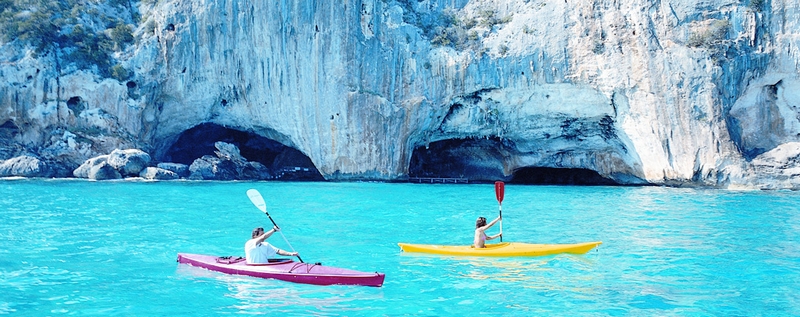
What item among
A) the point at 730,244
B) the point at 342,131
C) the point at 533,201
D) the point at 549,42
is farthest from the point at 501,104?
the point at 730,244

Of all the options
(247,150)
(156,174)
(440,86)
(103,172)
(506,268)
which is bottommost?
(506,268)

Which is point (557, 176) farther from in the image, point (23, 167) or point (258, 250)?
point (258, 250)

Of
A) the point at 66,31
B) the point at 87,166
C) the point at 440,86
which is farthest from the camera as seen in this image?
the point at 66,31

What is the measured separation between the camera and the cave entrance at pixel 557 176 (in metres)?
43.1

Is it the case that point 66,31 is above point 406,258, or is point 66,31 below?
Answer: above

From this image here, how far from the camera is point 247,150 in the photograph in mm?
47531

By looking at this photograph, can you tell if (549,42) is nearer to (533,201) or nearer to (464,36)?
(464,36)

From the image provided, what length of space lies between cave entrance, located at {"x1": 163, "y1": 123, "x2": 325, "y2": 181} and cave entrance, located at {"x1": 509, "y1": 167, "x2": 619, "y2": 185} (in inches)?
542

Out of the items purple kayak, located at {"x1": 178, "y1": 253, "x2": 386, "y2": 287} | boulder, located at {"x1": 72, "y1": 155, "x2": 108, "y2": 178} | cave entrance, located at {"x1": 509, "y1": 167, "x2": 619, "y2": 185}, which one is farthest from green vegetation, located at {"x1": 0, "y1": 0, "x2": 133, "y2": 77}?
purple kayak, located at {"x1": 178, "y1": 253, "x2": 386, "y2": 287}

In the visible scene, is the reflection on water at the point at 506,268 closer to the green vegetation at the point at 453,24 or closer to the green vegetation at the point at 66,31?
the green vegetation at the point at 453,24

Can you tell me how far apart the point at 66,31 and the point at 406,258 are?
120 feet

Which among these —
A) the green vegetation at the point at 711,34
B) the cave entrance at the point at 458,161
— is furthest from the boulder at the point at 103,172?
the green vegetation at the point at 711,34

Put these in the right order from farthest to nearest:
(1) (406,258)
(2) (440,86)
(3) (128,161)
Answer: (2) (440,86), (3) (128,161), (1) (406,258)

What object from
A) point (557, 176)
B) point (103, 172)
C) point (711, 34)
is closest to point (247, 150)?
point (103, 172)
